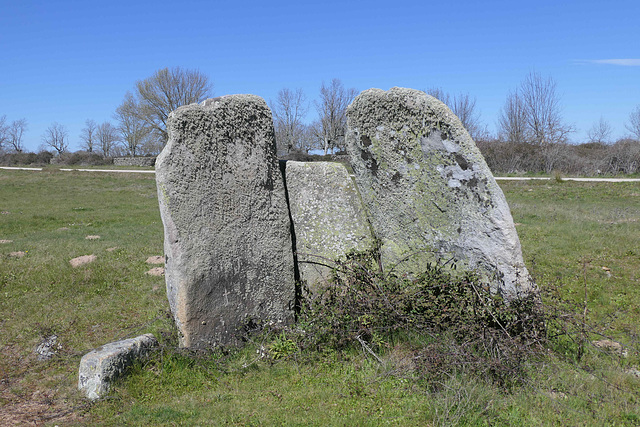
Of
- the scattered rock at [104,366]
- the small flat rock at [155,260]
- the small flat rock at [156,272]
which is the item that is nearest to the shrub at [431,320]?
the scattered rock at [104,366]

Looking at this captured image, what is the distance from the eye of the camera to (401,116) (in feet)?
17.2

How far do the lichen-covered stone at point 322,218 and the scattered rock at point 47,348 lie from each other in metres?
3.34

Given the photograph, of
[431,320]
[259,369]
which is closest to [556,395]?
[431,320]

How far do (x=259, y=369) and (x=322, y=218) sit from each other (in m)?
2.04

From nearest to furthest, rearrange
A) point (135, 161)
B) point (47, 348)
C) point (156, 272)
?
point (47, 348) < point (156, 272) < point (135, 161)

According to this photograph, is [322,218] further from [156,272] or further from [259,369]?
[156,272]

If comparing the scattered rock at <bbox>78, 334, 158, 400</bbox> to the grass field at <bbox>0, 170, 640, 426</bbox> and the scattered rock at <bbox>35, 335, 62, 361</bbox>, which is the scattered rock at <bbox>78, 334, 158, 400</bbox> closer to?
the grass field at <bbox>0, 170, 640, 426</bbox>

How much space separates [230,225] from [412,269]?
7.49ft

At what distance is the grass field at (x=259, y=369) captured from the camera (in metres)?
3.95

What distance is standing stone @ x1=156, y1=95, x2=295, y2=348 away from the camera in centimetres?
493

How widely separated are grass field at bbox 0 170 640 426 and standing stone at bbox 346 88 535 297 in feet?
3.18

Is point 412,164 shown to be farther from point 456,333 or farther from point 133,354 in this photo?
point 133,354

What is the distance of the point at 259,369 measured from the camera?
16.2ft

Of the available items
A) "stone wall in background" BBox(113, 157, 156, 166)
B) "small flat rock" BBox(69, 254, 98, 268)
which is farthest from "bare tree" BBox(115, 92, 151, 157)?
"small flat rock" BBox(69, 254, 98, 268)
